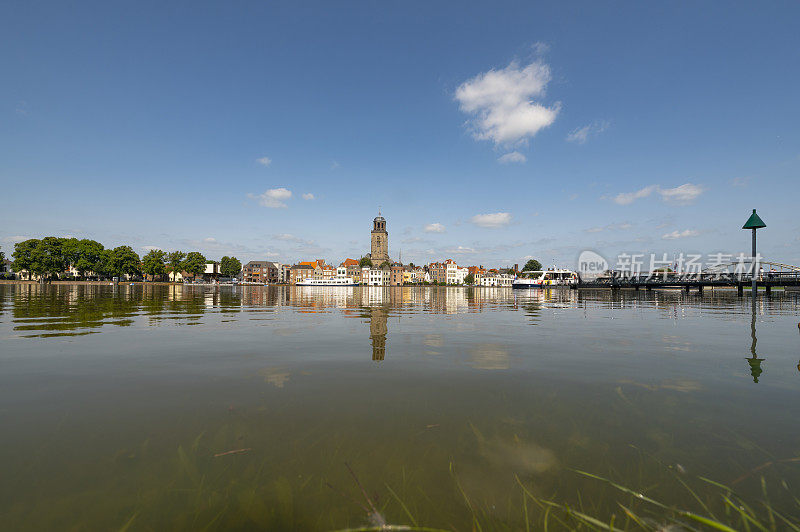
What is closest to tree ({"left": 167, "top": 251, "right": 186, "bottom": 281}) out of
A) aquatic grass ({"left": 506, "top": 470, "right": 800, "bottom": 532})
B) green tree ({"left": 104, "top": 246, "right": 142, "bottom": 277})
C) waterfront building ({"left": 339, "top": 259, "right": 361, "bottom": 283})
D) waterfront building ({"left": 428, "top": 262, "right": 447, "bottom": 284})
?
green tree ({"left": 104, "top": 246, "right": 142, "bottom": 277})

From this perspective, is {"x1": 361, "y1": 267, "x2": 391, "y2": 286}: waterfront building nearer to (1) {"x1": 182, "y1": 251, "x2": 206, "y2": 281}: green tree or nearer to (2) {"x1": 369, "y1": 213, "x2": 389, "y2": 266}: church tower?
(2) {"x1": 369, "y1": 213, "x2": 389, "y2": 266}: church tower

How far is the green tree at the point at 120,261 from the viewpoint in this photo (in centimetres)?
10519

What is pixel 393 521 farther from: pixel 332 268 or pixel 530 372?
pixel 332 268

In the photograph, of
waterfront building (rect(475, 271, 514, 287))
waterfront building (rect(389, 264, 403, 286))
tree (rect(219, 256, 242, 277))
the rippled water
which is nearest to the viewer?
the rippled water

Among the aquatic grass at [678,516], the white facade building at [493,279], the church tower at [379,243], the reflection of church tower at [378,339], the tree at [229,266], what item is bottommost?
the white facade building at [493,279]

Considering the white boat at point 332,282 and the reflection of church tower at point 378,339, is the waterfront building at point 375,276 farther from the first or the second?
the reflection of church tower at point 378,339

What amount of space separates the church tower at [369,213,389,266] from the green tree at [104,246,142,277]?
95.1 m

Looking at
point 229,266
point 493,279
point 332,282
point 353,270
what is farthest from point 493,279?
point 229,266

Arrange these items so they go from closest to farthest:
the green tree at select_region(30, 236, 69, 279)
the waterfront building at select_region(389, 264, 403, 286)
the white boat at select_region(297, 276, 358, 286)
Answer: the green tree at select_region(30, 236, 69, 279), the white boat at select_region(297, 276, 358, 286), the waterfront building at select_region(389, 264, 403, 286)

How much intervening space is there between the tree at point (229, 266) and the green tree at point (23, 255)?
73.1 m

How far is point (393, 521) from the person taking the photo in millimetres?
2293

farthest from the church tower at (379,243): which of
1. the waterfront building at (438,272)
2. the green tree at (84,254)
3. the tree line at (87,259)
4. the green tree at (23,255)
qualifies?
the green tree at (23,255)

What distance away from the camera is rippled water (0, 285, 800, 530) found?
2396 millimetres

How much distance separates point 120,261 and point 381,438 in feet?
455
